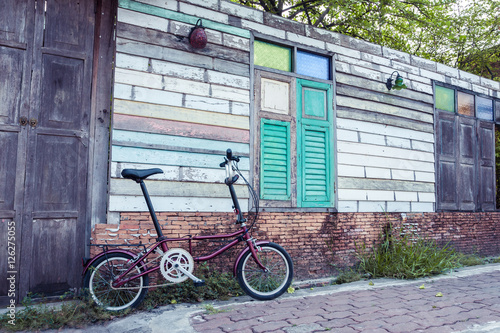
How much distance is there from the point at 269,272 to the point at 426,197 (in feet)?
13.8

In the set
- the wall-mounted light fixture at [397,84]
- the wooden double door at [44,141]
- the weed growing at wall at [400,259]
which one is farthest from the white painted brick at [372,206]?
the wooden double door at [44,141]

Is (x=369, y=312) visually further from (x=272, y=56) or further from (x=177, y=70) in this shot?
(x=272, y=56)

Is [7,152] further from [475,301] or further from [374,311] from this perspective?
[475,301]

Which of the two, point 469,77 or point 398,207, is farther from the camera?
point 469,77

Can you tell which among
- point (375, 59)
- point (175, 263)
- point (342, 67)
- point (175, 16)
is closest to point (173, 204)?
point (175, 263)

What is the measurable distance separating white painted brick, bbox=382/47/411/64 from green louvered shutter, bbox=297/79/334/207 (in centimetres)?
167

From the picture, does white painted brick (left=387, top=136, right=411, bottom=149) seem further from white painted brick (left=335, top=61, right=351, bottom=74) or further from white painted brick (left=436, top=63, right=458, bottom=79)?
white painted brick (left=436, top=63, right=458, bottom=79)

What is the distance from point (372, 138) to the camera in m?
6.25

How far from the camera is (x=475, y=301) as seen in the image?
400 cm

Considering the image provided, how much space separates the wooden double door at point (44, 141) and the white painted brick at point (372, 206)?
419cm

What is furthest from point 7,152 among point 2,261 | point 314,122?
point 314,122

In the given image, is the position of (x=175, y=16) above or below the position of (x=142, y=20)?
above

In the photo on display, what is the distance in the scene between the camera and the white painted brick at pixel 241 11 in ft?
16.6

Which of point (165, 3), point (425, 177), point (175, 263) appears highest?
point (165, 3)
